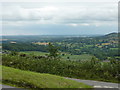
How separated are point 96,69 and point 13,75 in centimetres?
1091

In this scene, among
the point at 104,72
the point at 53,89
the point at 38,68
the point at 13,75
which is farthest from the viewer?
the point at 38,68

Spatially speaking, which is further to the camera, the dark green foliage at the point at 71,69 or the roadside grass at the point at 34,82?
the dark green foliage at the point at 71,69

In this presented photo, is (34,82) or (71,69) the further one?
(71,69)

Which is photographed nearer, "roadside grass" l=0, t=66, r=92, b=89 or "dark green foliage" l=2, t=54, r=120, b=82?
"roadside grass" l=0, t=66, r=92, b=89

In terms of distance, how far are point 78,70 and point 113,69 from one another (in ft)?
14.8

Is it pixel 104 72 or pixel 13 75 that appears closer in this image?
pixel 13 75

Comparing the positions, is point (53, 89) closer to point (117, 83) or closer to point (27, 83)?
point (27, 83)

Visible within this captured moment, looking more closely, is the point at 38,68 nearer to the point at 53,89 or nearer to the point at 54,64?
the point at 54,64

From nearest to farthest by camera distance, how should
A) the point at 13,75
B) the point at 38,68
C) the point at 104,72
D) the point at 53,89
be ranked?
the point at 53,89, the point at 13,75, the point at 104,72, the point at 38,68

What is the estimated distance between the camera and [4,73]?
19484 millimetres

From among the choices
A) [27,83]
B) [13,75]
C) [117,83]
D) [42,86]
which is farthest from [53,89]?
[117,83]

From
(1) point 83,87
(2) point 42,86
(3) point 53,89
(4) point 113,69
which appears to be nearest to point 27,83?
(2) point 42,86

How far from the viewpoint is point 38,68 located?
81.1 feet

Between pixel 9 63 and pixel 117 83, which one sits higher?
pixel 9 63
